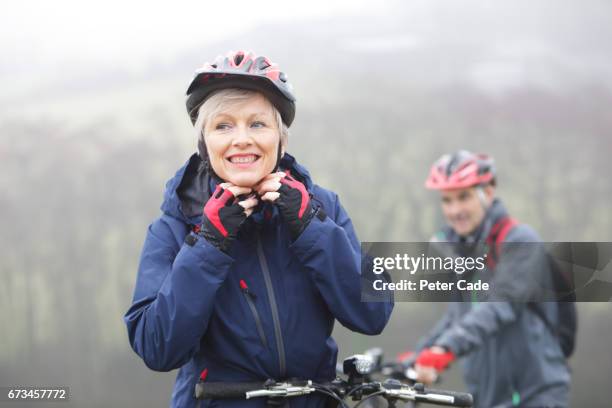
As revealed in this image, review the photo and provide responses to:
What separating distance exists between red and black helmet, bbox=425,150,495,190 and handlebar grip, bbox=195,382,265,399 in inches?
121

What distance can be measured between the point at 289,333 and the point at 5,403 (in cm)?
397

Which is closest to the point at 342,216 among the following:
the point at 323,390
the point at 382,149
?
the point at 323,390

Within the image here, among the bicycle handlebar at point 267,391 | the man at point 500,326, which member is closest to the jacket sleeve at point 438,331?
the man at point 500,326

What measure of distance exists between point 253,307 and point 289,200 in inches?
11.2

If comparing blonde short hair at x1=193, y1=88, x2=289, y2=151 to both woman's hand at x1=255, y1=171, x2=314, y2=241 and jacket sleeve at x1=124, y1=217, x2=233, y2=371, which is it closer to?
woman's hand at x1=255, y1=171, x2=314, y2=241

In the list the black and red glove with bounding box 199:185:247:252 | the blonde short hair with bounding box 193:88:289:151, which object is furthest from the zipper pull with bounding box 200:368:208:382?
the blonde short hair with bounding box 193:88:289:151

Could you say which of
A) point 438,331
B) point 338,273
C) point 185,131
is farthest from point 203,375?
point 185,131

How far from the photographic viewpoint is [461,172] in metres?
4.82

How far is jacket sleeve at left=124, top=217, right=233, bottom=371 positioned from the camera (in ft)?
6.16

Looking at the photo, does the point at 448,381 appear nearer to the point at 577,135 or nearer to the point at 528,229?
the point at 528,229

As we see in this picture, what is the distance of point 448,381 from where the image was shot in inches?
207

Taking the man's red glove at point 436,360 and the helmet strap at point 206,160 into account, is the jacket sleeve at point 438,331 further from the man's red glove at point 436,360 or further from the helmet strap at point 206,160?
the helmet strap at point 206,160

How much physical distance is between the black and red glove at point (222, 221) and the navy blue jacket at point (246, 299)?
0.03m

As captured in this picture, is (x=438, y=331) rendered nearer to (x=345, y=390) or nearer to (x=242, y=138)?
(x=345, y=390)
